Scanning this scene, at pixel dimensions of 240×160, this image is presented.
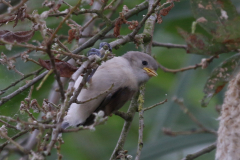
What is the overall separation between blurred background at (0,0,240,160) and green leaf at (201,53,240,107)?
486 millimetres

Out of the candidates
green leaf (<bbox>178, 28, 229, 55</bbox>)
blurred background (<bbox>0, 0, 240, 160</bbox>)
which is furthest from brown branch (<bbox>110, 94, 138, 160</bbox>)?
green leaf (<bbox>178, 28, 229, 55</bbox>)

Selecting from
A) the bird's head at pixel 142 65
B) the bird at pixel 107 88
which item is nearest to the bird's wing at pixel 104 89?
the bird at pixel 107 88

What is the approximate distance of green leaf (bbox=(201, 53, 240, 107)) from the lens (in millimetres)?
2119

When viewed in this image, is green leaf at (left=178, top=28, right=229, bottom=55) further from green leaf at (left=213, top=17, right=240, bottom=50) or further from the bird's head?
the bird's head

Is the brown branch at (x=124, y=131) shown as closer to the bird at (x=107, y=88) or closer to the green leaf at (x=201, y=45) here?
the bird at (x=107, y=88)

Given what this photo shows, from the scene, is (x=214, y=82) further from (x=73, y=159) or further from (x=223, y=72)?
(x=73, y=159)

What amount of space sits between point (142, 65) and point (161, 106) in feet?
5.49

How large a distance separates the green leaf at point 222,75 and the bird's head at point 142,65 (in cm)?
42

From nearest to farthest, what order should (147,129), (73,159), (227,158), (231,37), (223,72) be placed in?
(227,158)
(231,37)
(223,72)
(73,159)
(147,129)

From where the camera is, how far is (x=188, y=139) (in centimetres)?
321

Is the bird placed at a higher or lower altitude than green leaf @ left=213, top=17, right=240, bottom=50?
lower

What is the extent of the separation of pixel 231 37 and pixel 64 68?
90 centimetres

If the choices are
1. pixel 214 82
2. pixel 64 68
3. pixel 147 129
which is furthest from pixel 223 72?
pixel 147 129

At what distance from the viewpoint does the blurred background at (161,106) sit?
10.4 ft
